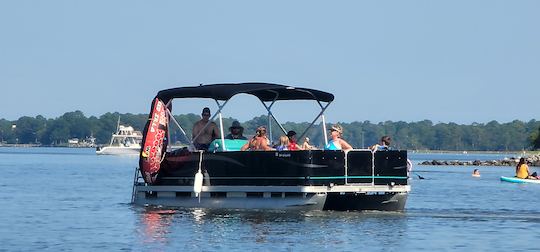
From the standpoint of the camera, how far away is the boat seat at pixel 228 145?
3156 cm

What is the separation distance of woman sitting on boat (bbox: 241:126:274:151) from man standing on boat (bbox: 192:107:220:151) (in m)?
1.50

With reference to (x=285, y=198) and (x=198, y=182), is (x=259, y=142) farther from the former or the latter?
(x=198, y=182)

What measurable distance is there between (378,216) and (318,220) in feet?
5.82

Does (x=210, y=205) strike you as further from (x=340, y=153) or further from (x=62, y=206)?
(x=62, y=206)

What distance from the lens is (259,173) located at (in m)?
30.3

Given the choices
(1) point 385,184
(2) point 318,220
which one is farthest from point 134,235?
(1) point 385,184

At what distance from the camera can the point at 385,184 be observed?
30.3 m

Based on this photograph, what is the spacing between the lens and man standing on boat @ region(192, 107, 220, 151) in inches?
1268

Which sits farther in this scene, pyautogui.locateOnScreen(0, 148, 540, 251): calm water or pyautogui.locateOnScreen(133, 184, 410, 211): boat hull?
pyautogui.locateOnScreen(133, 184, 410, 211): boat hull

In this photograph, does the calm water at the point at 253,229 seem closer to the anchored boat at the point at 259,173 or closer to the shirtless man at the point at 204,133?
the anchored boat at the point at 259,173

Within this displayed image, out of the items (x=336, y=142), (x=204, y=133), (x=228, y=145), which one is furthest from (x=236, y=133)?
(x=336, y=142)

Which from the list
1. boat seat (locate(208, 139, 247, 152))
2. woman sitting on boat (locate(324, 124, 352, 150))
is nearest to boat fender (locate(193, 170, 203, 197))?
boat seat (locate(208, 139, 247, 152))

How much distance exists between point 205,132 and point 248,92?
1.37 meters

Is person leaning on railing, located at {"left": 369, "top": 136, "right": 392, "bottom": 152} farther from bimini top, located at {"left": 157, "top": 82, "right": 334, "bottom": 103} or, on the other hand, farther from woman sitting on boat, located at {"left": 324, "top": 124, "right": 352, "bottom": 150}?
bimini top, located at {"left": 157, "top": 82, "right": 334, "bottom": 103}
